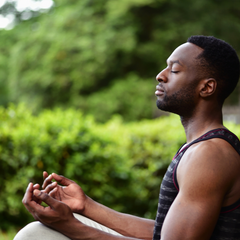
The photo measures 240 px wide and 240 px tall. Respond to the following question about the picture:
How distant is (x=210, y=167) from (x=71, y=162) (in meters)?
3.01

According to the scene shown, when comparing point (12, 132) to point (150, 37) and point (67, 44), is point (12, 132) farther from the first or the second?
point (150, 37)

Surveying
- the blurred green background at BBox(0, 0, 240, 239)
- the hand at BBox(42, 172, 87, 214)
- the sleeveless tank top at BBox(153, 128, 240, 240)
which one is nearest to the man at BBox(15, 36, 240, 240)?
the sleeveless tank top at BBox(153, 128, 240, 240)

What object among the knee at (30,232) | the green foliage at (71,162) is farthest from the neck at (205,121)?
the green foliage at (71,162)

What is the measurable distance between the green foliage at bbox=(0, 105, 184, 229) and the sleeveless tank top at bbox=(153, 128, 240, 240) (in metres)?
2.62

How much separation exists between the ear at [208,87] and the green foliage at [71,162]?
2.75m

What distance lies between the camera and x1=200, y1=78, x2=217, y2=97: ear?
1708mm

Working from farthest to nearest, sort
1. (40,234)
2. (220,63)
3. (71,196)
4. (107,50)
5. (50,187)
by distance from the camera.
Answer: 1. (107,50)
2. (71,196)
3. (50,187)
4. (40,234)
5. (220,63)

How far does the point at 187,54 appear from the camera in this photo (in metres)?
1.77

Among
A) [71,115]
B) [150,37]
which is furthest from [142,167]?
[150,37]

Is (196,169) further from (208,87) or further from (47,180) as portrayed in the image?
(47,180)

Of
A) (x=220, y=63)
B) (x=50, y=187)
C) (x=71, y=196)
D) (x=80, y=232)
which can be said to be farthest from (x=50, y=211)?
(x=220, y=63)

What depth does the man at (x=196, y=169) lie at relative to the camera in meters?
1.47

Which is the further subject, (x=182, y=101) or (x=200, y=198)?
(x=182, y=101)

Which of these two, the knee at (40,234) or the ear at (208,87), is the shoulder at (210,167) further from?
the knee at (40,234)
